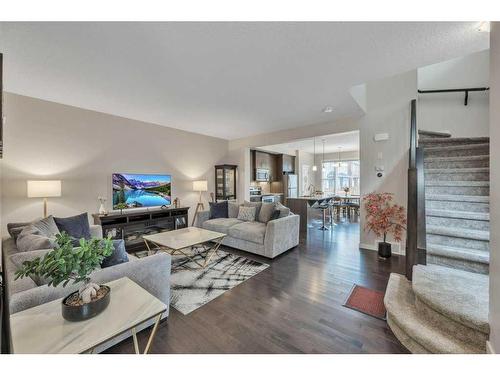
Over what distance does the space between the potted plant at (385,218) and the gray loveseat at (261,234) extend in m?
1.33

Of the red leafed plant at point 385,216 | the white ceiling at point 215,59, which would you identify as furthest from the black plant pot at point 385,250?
the white ceiling at point 215,59

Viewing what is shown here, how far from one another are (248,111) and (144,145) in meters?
2.40

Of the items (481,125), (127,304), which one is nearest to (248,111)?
(127,304)

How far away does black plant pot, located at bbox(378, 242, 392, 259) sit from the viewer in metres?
3.47

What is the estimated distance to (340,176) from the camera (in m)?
9.39

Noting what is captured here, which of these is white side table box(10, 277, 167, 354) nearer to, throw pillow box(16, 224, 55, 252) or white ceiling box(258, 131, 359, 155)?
throw pillow box(16, 224, 55, 252)

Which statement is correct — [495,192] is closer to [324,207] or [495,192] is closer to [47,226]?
[47,226]

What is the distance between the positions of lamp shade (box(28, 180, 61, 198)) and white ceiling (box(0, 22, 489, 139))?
131 centimetres

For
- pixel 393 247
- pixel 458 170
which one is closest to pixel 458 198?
pixel 458 170

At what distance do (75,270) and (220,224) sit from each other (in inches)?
120

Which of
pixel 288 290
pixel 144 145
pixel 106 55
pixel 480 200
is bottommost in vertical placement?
pixel 288 290

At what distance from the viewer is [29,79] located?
262cm

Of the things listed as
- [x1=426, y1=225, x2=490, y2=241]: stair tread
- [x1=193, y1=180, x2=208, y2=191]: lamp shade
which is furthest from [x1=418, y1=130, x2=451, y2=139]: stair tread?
[x1=193, y1=180, x2=208, y2=191]: lamp shade
